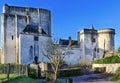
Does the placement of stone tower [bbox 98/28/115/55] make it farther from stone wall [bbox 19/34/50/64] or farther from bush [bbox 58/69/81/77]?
bush [bbox 58/69/81/77]

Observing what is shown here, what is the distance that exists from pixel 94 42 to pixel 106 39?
3247 mm

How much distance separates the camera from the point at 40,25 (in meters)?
70.2

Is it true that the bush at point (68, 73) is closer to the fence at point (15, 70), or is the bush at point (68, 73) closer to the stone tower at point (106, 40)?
the fence at point (15, 70)

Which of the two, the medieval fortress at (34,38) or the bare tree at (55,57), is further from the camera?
the medieval fortress at (34,38)

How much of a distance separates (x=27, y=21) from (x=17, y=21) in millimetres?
2935

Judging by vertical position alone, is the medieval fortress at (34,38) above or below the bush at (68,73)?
above

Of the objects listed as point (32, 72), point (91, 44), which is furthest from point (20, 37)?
point (32, 72)

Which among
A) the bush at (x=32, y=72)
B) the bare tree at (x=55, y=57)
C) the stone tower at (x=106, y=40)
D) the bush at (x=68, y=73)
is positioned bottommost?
the bush at (x=68, y=73)

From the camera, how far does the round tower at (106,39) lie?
69.6 metres

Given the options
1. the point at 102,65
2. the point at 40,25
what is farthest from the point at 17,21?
the point at 102,65

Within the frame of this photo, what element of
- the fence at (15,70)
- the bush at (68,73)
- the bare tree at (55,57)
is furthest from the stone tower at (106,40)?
the fence at (15,70)

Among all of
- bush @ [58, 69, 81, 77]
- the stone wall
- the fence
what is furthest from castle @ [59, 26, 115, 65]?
the fence

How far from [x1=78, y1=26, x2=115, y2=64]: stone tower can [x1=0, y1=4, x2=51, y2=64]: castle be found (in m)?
9.83

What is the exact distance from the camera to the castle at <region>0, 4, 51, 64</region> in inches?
2453
